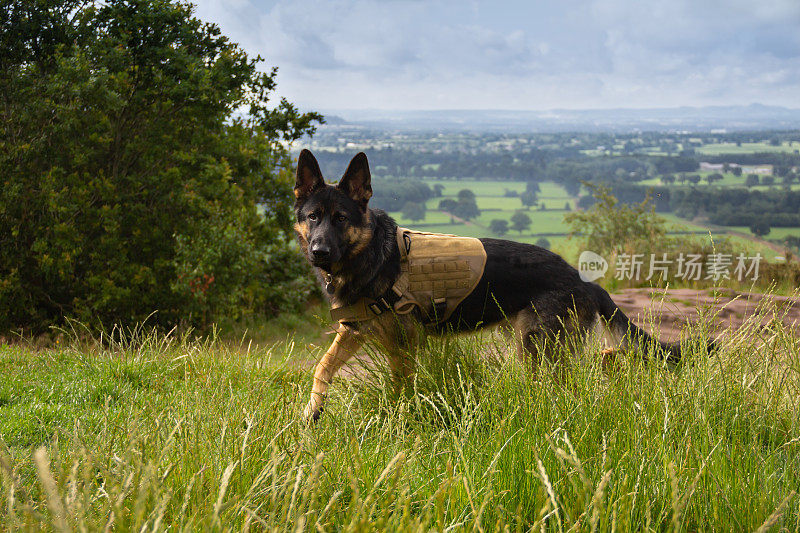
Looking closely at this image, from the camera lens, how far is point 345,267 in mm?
4414

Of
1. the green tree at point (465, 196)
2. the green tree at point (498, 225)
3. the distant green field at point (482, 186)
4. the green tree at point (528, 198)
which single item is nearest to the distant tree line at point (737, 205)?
the green tree at point (498, 225)

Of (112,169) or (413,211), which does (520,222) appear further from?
(112,169)

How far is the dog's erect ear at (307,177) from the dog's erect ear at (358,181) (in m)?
0.16

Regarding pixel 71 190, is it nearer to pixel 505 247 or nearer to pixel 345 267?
pixel 345 267

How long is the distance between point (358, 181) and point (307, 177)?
34cm

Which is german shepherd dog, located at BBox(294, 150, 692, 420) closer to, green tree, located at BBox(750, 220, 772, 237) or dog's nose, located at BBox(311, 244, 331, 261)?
dog's nose, located at BBox(311, 244, 331, 261)

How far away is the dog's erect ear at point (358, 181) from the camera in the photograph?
4289mm

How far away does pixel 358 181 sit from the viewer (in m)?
4.34

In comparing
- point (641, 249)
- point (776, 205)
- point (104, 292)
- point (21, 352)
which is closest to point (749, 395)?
point (21, 352)

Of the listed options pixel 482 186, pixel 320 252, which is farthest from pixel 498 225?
pixel 320 252

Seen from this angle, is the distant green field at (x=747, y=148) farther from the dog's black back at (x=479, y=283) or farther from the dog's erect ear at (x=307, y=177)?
the dog's erect ear at (x=307, y=177)

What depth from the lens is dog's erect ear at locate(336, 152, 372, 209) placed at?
14.1 ft

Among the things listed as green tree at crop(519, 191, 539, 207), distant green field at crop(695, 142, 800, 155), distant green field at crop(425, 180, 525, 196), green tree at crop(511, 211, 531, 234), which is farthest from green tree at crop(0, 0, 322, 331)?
distant green field at crop(695, 142, 800, 155)

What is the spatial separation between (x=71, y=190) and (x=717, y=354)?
7.31 m
